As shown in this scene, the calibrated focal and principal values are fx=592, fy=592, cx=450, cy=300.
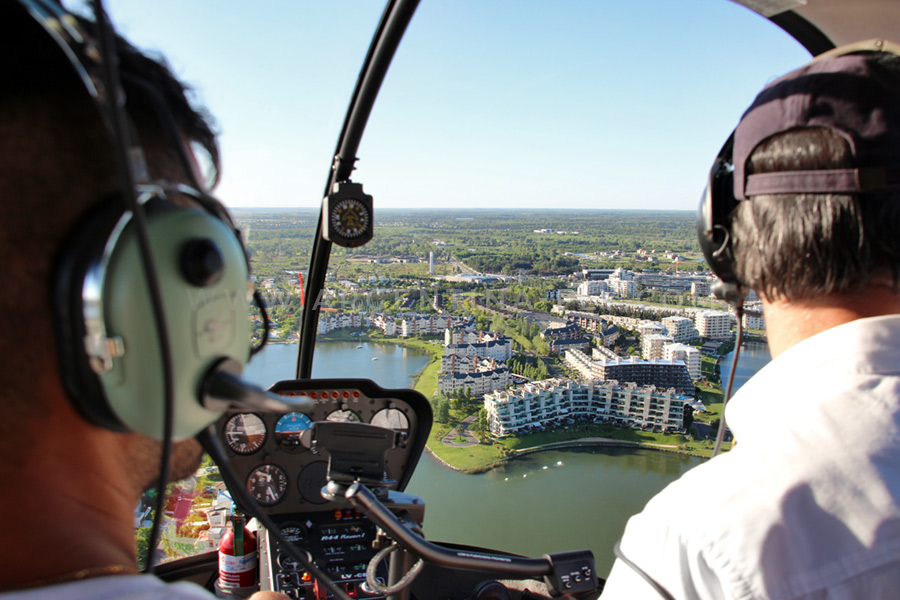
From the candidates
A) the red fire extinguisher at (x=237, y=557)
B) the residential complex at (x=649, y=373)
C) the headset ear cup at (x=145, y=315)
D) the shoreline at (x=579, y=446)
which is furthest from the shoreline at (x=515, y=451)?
the headset ear cup at (x=145, y=315)

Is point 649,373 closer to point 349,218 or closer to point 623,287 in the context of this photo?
point 623,287

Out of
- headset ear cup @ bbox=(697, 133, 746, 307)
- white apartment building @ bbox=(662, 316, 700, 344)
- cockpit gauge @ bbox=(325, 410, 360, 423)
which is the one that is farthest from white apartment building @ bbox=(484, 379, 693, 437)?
headset ear cup @ bbox=(697, 133, 746, 307)

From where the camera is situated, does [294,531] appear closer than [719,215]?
No

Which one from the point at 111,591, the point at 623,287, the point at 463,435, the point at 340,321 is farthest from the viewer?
the point at 623,287

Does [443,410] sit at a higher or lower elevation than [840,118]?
lower

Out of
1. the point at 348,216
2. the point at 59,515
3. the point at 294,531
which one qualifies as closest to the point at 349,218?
the point at 348,216

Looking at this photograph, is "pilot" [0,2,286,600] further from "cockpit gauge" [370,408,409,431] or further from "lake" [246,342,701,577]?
"lake" [246,342,701,577]

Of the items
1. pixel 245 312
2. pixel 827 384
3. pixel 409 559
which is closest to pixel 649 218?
pixel 409 559
